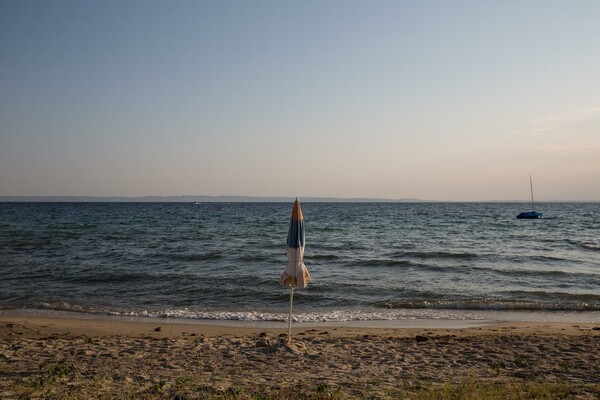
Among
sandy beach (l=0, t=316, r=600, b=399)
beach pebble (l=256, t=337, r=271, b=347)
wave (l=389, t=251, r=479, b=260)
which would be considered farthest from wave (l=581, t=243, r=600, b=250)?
beach pebble (l=256, t=337, r=271, b=347)

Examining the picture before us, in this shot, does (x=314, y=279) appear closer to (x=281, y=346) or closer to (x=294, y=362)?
(x=281, y=346)

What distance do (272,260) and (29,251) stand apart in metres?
15.4

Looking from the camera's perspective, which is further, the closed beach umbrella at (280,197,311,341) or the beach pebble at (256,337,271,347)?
the beach pebble at (256,337,271,347)

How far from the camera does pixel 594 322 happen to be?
40.9 ft

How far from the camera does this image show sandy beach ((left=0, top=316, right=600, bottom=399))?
6242 millimetres

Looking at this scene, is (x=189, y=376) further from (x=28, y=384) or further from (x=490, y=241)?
(x=490, y=241)

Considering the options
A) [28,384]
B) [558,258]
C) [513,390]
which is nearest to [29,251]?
[28,384]

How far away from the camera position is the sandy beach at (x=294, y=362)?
6242 mm

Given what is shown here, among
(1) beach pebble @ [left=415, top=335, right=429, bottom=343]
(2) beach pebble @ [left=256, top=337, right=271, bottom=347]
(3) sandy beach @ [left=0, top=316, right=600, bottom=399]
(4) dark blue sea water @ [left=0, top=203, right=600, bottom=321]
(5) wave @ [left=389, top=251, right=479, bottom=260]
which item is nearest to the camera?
(3) sandy beach @ [left=0, top=316, right=600, bottom=399]

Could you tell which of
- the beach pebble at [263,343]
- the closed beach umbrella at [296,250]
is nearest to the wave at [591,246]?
the closed beach umbrella at [296,250]

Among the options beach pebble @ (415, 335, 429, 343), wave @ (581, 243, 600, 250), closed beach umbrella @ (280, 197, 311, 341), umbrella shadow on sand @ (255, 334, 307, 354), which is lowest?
wave @ (581, 243, 600, 250)

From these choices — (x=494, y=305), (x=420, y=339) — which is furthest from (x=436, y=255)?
(x=420, y=339)

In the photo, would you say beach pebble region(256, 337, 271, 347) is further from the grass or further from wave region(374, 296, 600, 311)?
wave region(374, 296, 600, 311)

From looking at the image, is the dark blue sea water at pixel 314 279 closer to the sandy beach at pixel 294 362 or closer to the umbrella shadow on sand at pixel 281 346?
the sandy beach at pixel 294 362
